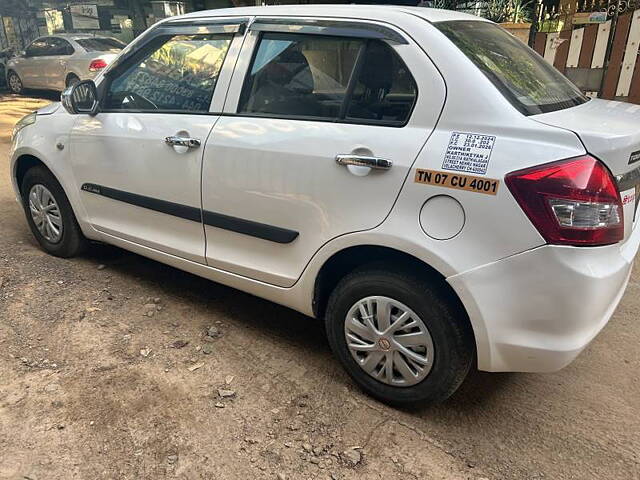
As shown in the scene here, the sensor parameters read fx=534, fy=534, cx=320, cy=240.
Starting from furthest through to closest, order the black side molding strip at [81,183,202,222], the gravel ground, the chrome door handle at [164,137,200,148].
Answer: the black side molding strip at [81,183,202,222]
the chrome door handle at [164,137,200,148]
the gravel ground

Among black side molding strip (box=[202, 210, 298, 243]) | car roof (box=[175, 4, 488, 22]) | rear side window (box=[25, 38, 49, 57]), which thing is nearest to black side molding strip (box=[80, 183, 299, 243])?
black side molding strip (box=[202, 210, 298, 243])

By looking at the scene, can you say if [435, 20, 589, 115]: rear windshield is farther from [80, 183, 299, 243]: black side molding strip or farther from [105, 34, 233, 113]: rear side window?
[105, 34, 233, 113]: rear side window

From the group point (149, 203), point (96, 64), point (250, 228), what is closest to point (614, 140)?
point (250, 228)

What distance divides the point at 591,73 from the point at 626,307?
171 inches

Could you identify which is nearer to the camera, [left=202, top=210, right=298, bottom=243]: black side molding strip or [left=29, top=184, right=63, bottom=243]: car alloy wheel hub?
[left=202, top=210, right=298, bottom=243]: black side molding strip

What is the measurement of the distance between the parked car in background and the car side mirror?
25.5ft

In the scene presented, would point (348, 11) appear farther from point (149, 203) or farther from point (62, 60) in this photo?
point (62, 60)

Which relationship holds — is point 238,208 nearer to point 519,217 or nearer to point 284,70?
point 284,70

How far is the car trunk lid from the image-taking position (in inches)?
74.7

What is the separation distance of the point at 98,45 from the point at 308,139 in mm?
10771

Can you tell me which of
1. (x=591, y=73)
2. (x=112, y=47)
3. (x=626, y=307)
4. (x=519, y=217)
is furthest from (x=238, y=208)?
(x=112, y=47)

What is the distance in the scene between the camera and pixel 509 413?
2.48 meters

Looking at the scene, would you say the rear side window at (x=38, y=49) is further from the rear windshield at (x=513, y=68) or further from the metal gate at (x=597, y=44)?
the rear windshield at (x=513, y=68)

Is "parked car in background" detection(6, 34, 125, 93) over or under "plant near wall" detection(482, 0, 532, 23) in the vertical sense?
under
